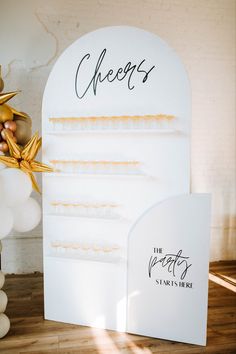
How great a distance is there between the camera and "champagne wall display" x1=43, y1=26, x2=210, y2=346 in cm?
200

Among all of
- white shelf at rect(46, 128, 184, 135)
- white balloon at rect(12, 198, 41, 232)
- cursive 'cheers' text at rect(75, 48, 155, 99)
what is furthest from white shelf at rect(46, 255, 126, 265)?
cursive 'cheers' text at rect(75, 48, 155, 99)

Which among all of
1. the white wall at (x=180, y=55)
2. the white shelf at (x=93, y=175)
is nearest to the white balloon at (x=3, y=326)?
the white shelf at (x=93, y=175)

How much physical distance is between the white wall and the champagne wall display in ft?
3.15

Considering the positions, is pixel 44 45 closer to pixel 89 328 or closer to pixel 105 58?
pixel 105 58

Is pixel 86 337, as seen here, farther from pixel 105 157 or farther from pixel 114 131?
pixel 114 131

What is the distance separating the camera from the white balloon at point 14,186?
6.10 feet

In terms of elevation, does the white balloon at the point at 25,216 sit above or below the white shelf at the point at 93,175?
below

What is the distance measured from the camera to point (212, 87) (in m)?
3.26

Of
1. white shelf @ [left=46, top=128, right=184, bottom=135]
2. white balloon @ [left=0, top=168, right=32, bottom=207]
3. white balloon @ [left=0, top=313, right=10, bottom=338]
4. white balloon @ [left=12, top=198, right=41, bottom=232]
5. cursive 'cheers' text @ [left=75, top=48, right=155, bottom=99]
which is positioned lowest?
white balloon @ [left=0, top=313, right=10, bottom=338]

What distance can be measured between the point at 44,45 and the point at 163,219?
6.82ft

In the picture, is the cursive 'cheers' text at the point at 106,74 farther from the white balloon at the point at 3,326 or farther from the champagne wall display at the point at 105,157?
the white balloon at the point at 3,326

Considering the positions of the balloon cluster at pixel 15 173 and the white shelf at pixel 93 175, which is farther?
the white shelf at pixel 93 175

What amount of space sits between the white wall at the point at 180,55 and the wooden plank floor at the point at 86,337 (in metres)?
0.89

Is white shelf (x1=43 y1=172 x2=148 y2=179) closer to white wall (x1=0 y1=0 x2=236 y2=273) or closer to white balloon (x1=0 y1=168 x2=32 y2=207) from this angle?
white balloon (x1=0 y1=168 x2=32 y2=207)
